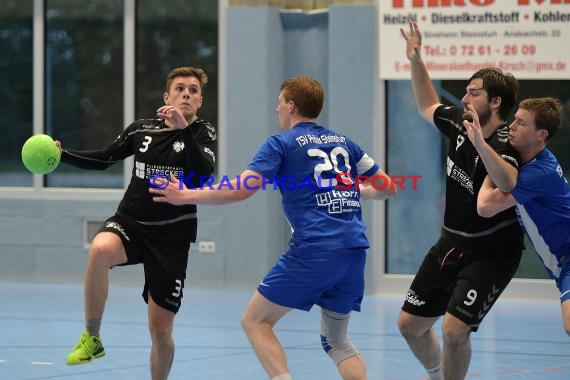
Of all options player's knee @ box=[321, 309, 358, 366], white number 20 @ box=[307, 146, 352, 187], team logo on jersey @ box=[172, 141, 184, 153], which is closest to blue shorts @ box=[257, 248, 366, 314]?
player's knee @ box=[321, 309, 358, 366]

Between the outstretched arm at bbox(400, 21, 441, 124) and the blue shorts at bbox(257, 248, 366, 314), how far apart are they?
149 centimetres

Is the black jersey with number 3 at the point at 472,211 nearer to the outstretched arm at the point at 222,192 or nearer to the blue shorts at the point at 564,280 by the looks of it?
the blue shorts at the point at 564,280

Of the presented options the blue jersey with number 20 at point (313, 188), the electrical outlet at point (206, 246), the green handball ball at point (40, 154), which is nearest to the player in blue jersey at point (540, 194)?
the blue jersey with number 20 at point (313, 188)

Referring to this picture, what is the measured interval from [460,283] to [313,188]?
1188 mm

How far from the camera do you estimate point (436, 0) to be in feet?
40.6

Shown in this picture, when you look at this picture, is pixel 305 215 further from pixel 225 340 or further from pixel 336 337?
pixel 225 340

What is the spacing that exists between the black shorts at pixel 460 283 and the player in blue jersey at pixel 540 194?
0.28 meters

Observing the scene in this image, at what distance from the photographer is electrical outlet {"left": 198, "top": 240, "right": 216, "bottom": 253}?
42.9 feet

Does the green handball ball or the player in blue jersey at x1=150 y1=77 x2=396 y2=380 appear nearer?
the player in blue jersey at x1=150 y1=77 x2=396 y2=380

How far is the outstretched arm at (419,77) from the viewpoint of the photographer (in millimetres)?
7352

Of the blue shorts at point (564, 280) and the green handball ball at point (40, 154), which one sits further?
the green handball ball at point (40, 154)

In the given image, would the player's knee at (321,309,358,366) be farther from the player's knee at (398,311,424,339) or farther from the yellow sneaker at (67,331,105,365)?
the yellow sneaker at (67,331,105,365)

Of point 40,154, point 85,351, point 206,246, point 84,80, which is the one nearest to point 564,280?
point 85,351

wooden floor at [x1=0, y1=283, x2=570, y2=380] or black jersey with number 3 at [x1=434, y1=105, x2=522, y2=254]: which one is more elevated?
black jersey with number 3 at [x1=434, y1=105, x2=522, y2=254]
